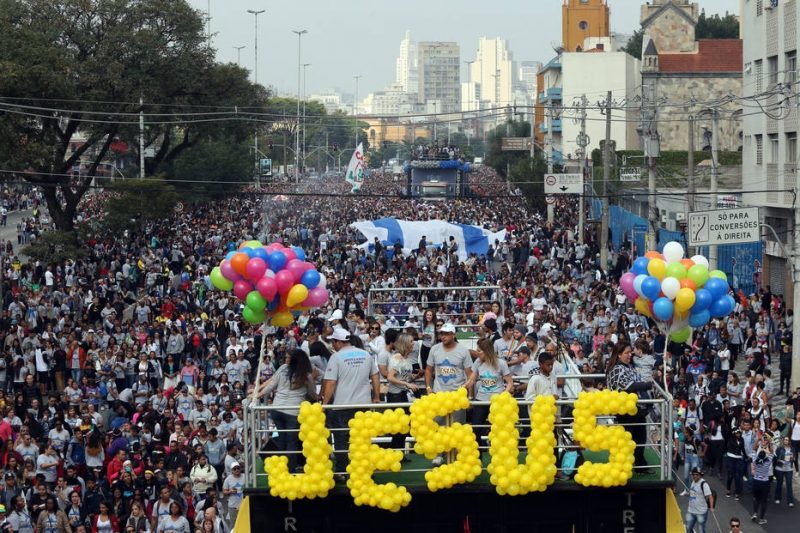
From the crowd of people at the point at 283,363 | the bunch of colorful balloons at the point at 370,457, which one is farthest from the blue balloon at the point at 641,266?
the bunch of colorful balloons at the point at 370,457

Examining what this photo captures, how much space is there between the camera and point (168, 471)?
17938 millimetres

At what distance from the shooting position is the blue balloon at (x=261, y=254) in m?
13.5

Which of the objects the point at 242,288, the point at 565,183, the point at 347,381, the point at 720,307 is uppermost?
the point at 565,183

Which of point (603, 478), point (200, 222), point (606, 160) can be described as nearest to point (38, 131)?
point (200, 222)

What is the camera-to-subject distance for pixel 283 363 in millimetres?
18938

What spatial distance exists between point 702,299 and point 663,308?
37cm

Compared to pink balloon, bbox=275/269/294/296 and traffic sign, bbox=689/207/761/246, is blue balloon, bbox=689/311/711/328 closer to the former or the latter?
pink balloon, bbox=275/269/294/296

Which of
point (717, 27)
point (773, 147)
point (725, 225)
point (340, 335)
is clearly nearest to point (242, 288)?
point (340, 335)

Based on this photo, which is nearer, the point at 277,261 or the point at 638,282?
the point at 638,282

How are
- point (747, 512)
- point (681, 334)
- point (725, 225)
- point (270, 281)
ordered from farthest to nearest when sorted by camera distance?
point (725, 225), point (747, 512), point (270, 281), point (681, 334)

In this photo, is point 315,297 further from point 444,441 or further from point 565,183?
point 565,183

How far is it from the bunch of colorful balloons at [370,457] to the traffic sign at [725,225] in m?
17.6

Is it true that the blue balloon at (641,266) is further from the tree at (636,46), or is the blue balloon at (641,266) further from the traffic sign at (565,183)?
the tree at (636,46)

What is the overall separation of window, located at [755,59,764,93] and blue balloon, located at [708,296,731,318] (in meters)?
26.8
